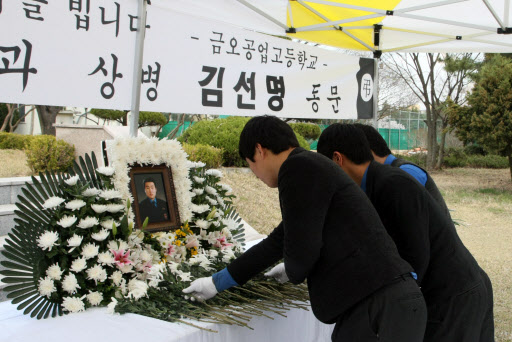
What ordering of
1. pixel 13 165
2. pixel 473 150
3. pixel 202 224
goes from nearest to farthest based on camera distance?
pixel 202 224 < pixel 13 165 < pixel 473 150

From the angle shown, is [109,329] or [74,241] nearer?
[109,329]

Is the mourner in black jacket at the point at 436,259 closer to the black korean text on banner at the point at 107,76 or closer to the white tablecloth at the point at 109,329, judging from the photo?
the white tablecloth at the point at 109,329

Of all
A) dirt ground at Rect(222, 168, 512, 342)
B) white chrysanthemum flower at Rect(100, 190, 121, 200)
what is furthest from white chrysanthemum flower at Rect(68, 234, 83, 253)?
dirt ground at Rect(222, 168, 512, 342)

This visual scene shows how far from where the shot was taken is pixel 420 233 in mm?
1487

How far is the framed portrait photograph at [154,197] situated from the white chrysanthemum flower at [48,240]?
38 cm

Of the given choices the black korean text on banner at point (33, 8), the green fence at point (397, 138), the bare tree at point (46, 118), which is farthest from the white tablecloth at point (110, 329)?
the green fence at point (397, 138)

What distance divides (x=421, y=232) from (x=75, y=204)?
4.07ft

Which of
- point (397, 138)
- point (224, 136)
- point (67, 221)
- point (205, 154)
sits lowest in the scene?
point (67, 221)

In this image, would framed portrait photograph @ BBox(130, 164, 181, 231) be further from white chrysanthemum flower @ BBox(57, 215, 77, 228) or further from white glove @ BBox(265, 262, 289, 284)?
white glove @ BBox(265, 262, 289, 284)

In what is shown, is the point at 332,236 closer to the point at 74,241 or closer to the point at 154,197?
the point at 74,241

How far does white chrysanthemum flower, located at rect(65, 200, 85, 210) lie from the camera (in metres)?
1.71

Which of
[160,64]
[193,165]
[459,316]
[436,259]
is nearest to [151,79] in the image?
[160,64]

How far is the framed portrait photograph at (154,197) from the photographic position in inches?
79.4

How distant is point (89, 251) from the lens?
1.68 meters
